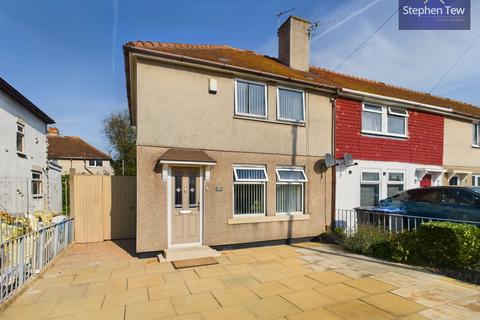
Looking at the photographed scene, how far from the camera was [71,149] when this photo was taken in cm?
2884

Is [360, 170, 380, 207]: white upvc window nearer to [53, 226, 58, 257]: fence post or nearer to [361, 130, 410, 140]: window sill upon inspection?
[361, 130, 410, 140]: window sill

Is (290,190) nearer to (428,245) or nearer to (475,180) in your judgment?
(428,245)

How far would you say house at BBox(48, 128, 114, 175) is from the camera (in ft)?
91.6

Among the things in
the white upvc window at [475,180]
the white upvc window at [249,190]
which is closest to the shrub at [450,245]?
the white upvc window at [249,190]

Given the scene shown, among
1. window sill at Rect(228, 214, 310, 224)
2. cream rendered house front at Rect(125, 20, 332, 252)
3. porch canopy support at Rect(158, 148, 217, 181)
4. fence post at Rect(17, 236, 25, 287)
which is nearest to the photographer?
fence post at Rect(17, 236, 25, 287)

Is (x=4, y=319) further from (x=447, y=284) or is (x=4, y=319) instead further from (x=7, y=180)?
(x=7, y=180)

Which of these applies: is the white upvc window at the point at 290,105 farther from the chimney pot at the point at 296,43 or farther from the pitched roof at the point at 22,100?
the pitched roof at the point at 22,100

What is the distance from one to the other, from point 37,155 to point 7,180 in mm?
4253

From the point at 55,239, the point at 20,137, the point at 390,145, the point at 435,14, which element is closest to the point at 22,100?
the point at 20,137

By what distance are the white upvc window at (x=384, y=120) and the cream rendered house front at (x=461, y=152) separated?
2.91 meters

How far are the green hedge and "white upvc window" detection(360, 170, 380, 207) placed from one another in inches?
99.1

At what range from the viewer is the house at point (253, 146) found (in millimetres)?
6875

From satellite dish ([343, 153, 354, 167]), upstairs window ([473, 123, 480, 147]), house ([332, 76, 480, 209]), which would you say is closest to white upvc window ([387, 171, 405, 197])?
house ([332, 76, 480, 209])

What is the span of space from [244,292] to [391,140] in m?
8.61
